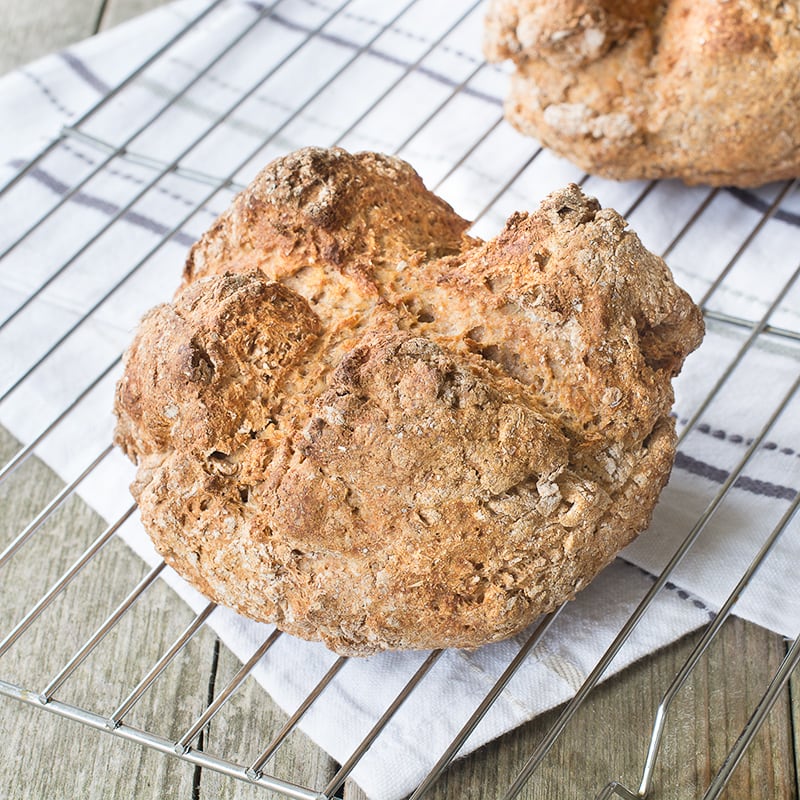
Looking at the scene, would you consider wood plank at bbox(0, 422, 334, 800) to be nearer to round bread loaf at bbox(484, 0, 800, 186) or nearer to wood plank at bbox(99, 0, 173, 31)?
round bread loaf at bbox(484, 0, 800, 186)

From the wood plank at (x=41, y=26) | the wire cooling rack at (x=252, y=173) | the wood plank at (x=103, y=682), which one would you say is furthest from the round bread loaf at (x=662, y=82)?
the wood plank at (x=41, y=26)

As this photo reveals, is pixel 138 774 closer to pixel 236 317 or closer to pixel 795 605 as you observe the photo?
pixel 236 317

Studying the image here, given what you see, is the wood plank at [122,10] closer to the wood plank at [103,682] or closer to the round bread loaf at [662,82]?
the round bread loaf at [662,82]

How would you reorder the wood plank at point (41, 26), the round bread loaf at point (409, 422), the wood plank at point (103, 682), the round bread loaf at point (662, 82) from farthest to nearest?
the wood plank at point (41, 26)
the round bread loaf at point (662, 82)
the wood plank at point (103, 682)
the round bread loaf at point (409, 422)

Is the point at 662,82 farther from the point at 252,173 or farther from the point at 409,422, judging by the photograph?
the point at 409,422

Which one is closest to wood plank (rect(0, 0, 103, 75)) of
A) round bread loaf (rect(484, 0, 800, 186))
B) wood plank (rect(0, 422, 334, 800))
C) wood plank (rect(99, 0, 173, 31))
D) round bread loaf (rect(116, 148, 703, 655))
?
wood plank (rect(99, 0, 173, 31))

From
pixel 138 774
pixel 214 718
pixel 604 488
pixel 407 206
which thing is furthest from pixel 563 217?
pixel 138 774
